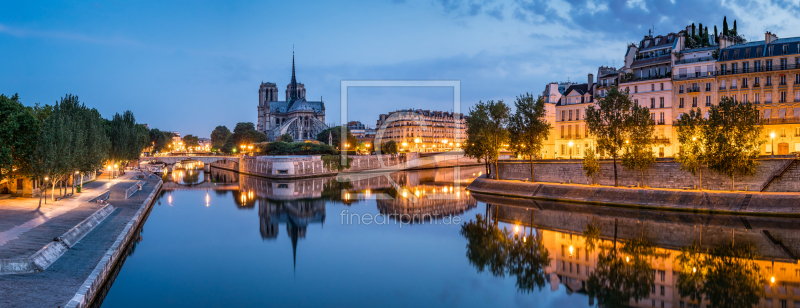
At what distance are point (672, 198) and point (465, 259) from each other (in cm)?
1777

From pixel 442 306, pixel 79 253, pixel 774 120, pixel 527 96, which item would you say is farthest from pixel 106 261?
pixel 774 120

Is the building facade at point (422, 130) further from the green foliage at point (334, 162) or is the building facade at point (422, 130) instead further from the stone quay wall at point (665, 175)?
the stone quay wall at point (665, 175)

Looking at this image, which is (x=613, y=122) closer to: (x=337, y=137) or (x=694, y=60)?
(x=694, y=60)

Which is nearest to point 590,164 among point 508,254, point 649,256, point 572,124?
point 572,124

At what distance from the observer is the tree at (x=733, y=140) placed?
3088cm

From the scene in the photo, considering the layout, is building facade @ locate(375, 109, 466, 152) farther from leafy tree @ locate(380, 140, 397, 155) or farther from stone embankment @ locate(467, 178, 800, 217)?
stone embankment @ locate(467, 178, 800, 217)

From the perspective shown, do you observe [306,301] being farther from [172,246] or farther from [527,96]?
[527,96]

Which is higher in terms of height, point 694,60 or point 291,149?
point 694,60

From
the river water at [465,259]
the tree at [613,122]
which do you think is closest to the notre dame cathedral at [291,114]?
the river water at [465,259]

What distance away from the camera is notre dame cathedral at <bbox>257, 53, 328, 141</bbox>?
140 m

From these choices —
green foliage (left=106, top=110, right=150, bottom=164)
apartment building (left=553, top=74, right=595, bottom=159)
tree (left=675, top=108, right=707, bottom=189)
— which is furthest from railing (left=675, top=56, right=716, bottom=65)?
green foliage (left=106, top=110, right=150, bottom=164)

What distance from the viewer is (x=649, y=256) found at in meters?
21.7

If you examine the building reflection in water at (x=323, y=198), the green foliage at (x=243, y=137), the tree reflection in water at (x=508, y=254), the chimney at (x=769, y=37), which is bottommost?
the tree reflection in water at (x=508, y=254)

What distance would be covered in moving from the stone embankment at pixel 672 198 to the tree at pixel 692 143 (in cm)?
192
